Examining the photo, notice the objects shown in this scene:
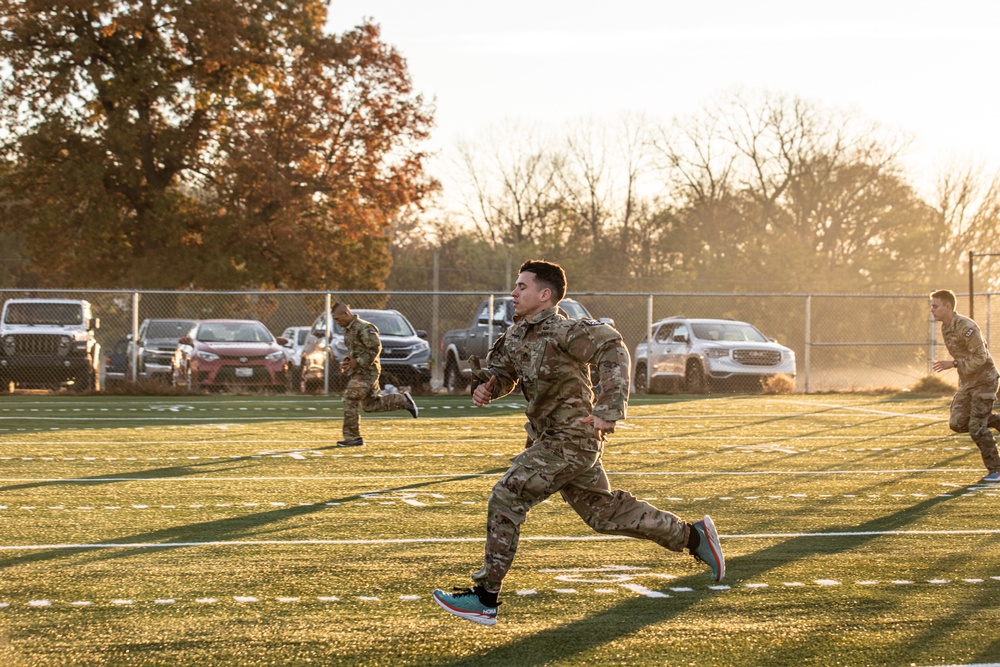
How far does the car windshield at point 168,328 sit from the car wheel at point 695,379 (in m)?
11.5

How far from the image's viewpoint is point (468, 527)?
9.24 meters

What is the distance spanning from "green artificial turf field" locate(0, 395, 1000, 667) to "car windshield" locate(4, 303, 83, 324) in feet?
38.0

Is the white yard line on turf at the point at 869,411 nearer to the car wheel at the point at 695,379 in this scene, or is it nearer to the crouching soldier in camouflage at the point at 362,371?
the car wheel at the point at 695,379

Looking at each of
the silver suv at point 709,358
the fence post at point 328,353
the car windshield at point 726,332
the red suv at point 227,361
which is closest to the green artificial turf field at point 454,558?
the fence post at point 328,353

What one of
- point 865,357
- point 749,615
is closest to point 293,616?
point 749,615

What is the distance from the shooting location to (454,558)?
26.2ft

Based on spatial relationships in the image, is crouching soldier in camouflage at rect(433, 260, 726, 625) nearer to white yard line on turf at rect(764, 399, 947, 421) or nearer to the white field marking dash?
the white field marking dash

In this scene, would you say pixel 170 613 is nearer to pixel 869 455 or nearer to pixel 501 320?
pixel 869 455

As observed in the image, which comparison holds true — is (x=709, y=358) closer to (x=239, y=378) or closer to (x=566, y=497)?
(x=239, y=378)

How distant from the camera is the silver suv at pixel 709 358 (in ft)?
87.2

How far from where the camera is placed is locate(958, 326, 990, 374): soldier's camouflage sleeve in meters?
12.1

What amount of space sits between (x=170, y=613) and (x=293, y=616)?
0.63 meters

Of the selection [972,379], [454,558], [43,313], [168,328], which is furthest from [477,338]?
[454,558]

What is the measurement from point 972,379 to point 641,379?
1594 centimetres
